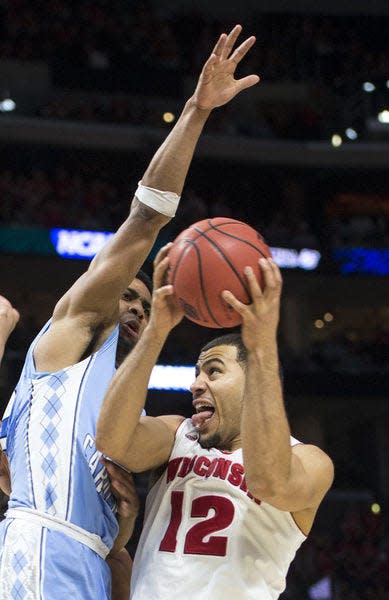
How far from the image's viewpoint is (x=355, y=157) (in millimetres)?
19719

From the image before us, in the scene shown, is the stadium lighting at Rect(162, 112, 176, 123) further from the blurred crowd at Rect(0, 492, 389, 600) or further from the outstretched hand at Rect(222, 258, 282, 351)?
the outstretched hand at Rect(222, 258, 282, 351)

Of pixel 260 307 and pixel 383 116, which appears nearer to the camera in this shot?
pixel 260 307

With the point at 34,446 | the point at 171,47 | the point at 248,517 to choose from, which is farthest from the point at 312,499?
the point at 171,47

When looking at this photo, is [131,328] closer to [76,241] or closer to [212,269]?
[212,269]

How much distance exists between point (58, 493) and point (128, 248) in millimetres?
918

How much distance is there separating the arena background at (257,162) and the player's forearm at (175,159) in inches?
495

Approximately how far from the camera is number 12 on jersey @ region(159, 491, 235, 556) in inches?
136

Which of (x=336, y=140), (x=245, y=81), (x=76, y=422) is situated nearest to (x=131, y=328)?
(x=76, y=422)

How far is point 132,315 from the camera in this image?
12.5 feet

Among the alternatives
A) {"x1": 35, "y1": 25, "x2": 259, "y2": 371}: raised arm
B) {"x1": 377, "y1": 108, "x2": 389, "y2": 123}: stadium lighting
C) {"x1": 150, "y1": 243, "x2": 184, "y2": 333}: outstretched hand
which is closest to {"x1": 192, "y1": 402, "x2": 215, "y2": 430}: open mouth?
{"x1": 35, "y1": 25, "x2": 259, "y2": 371}: raised arm

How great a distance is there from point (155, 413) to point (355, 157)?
709 centimetres

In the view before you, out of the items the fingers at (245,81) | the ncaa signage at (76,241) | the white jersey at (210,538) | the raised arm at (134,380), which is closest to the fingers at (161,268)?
the raised arm at (134,380)

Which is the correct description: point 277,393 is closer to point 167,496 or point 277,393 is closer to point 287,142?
point 167,496

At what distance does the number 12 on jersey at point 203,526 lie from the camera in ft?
11.3
